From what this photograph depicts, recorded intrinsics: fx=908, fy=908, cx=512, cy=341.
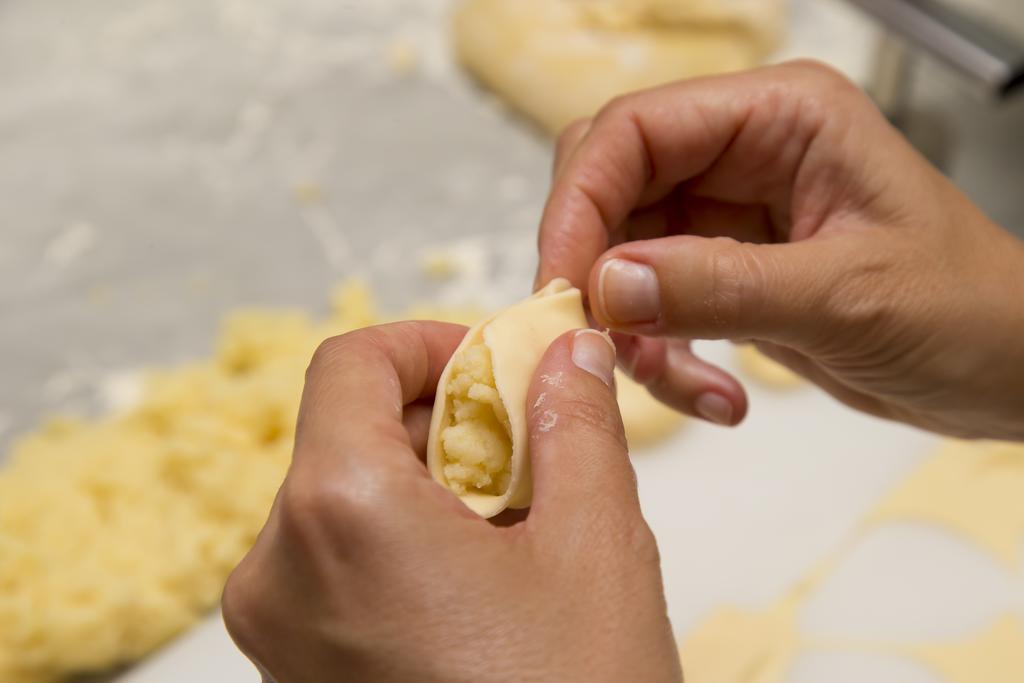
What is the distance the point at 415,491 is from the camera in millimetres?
498

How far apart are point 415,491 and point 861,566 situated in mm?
733

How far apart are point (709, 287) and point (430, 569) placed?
1.08 feet

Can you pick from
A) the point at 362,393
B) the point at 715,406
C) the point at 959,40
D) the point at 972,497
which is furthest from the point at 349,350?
the point at 959,40

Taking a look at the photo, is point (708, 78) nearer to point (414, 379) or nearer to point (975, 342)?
point (975, 342)

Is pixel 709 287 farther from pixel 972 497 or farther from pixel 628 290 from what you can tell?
pixel 972 497

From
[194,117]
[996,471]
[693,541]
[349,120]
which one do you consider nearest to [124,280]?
[194,117]

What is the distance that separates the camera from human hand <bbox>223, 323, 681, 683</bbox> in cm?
48

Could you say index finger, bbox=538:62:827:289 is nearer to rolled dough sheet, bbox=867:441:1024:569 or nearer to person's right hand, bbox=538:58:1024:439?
person's right hand, bbox=538:58:1024:439

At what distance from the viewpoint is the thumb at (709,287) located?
69 centimetres

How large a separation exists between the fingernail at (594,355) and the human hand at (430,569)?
0.06 m

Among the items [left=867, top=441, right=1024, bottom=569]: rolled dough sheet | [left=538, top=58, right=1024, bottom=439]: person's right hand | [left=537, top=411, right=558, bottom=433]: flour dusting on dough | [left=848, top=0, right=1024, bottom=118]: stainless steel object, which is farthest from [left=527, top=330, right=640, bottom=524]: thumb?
[left=848, top=0, right=1024, bottom=118]: stainless steel object

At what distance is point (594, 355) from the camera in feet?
2.09

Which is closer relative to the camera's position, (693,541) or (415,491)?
(415,491)

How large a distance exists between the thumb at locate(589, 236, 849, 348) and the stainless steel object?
2.48ft
